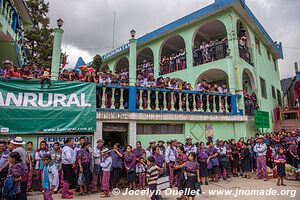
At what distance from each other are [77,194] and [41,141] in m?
1.79

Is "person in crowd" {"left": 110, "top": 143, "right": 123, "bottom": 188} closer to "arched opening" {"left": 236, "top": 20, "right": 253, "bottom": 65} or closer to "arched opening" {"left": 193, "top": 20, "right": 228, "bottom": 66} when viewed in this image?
"arched opening" {"left": 193, "top": 20, "right": 228, "bottom": 66}

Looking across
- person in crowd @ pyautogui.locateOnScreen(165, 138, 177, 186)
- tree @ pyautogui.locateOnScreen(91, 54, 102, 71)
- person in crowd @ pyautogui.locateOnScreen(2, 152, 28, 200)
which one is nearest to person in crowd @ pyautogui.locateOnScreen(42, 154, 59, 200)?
person in crowd @ pyautogui.locateOnScreen(2, 152, 28, 200)

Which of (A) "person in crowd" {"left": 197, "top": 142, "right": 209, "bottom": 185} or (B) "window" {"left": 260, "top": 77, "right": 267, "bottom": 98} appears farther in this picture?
(B) "window" {"left": 260, "top": 77, "right": 267, "bottom": 98}

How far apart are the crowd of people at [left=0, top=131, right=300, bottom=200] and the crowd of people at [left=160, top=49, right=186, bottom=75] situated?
20.4 ft

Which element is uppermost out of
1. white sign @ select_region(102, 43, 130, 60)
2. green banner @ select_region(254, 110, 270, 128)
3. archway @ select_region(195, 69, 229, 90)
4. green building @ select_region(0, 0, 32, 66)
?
white sign @ select_region(102, 43, 130, 60)

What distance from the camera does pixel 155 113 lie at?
321 inches

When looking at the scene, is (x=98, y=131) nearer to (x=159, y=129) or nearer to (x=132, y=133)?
(x=132, y=133)

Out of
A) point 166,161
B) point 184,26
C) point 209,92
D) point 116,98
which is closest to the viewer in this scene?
point 166,161

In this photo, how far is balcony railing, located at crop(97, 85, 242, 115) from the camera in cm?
755

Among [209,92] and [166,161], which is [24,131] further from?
[209,92]

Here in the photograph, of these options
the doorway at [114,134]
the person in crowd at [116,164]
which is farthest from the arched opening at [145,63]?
the person in crowd at [116,164]

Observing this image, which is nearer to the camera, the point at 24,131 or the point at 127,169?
the point at 24,131

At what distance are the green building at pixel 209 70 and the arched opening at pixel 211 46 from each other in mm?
60

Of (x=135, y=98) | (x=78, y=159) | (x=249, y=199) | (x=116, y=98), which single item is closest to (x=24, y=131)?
(x=78, y=159)
